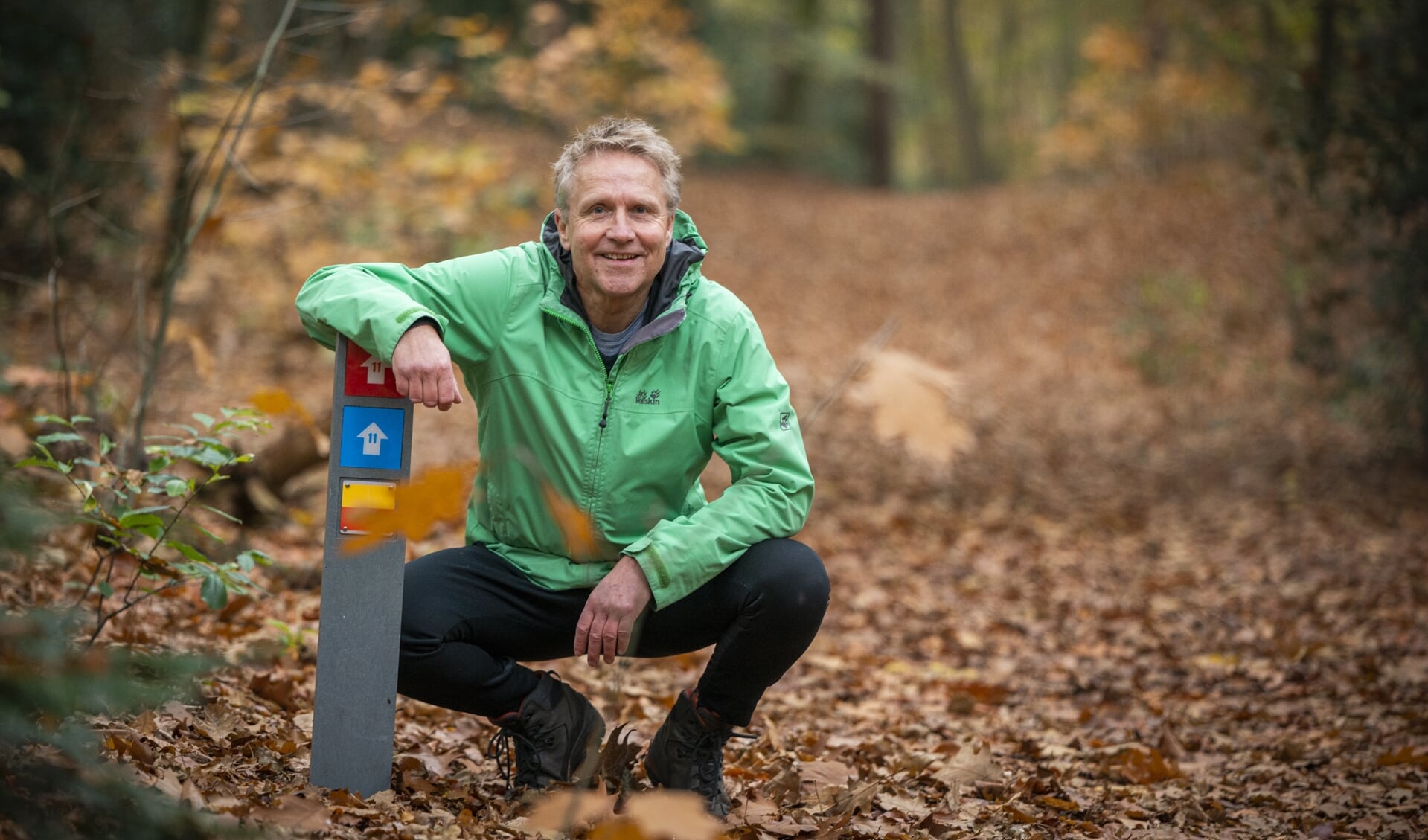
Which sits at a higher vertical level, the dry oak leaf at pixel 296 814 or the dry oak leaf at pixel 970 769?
the dry oak leaf at pixel 296 814

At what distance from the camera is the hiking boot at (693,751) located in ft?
8.77

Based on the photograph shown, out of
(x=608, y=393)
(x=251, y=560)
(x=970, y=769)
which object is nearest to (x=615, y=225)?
(x=608, y=393)

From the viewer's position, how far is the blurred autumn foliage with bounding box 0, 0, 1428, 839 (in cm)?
277

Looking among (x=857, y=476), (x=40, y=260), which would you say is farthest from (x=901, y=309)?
(x=40, y=260)

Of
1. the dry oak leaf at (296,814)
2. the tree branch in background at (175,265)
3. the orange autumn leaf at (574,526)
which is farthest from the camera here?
the tree branch in background at (175,265)

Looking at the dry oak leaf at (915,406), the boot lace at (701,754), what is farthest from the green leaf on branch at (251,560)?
the dry oak leaf at (915,406)

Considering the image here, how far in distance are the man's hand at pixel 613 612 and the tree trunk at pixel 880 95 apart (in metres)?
20.0

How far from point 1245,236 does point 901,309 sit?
153 inches

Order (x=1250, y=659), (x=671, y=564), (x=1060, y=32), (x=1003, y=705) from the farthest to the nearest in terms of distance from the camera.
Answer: (x=1060, y=32) < (x=1250, y=659) < (x=1003, y=705) < (x=671, y=564)

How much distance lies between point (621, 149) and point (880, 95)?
20463mm

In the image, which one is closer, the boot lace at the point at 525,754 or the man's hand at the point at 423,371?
the man's hand at the point at 423,371

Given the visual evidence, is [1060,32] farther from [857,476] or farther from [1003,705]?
[1003,705]

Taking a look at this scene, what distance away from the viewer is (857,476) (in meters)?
7.40

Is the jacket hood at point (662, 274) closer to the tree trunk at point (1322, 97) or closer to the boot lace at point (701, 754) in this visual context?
the boot lace at point (701, 754)
